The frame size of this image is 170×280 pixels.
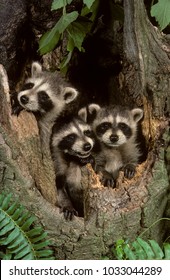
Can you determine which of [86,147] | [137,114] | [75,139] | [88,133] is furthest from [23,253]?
[137,114]

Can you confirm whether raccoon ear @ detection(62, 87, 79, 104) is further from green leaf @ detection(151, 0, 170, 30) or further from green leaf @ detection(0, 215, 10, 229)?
green leaf @ detection(0, 215, 10, 229)

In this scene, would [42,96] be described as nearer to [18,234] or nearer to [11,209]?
[11,209]

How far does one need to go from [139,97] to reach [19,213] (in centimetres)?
200

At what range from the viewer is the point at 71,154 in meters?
5.55

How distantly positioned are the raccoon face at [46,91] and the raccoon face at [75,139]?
35cm

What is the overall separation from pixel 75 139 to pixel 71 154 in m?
0.16

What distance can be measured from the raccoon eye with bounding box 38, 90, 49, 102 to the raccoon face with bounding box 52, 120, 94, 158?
1.25 feet

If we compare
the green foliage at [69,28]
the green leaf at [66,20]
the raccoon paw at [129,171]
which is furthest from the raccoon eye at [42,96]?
the raccoon paw at [129,171]

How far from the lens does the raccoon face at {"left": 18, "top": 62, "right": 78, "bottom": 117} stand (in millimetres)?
5579

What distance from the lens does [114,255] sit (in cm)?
473

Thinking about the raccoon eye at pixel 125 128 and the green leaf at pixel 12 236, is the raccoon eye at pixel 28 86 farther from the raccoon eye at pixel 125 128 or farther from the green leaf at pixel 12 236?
the green leaf at pixel 12 236

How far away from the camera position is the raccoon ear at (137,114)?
18.5 feet

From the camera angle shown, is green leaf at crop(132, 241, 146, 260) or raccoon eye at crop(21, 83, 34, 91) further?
raccoon eye at crop(21, 83, 34, 91)

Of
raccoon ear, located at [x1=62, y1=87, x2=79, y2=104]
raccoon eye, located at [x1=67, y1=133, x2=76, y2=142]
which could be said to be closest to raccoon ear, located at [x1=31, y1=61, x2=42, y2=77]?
raccoon ear, located at [x1=62, y1=87, x2=79, y2=104]
